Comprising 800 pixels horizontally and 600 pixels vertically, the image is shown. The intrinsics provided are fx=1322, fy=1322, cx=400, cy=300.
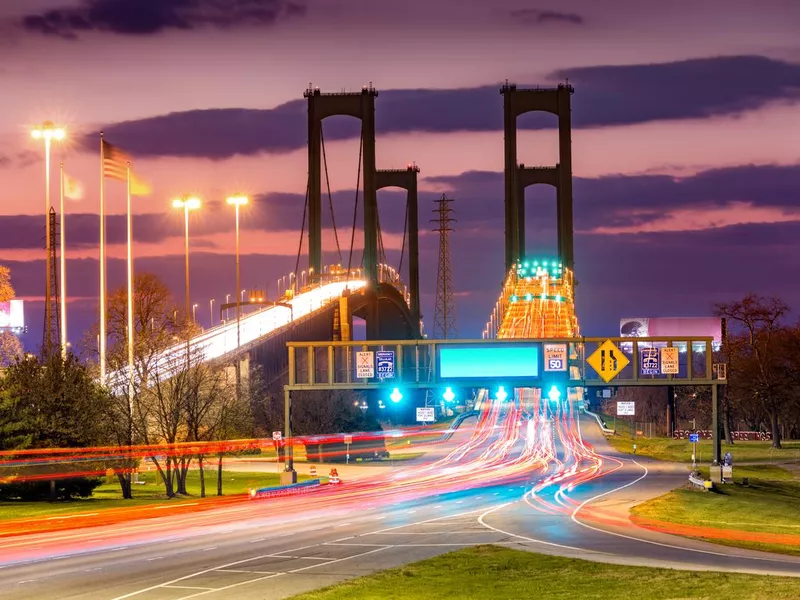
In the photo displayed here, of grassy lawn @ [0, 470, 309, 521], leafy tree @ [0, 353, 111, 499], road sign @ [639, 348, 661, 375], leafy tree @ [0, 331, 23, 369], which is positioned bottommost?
grassy lawn @ [0, 470, 309, 521]

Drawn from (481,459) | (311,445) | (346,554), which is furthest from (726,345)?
(346,554)

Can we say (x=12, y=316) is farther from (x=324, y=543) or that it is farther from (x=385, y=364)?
(x=324, y=543)

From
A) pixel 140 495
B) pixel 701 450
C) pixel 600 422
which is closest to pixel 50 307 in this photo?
pixel 140 495

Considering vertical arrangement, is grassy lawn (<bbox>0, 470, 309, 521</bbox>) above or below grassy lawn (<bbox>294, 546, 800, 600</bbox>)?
below

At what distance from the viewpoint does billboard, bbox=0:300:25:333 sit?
428ft

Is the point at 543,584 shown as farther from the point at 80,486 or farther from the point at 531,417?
the point at 531,417

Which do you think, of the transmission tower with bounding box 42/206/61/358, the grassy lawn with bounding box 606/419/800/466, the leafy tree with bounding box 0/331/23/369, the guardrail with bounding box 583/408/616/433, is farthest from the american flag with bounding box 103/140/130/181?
the guardrail with bounding box 583/408/616/433

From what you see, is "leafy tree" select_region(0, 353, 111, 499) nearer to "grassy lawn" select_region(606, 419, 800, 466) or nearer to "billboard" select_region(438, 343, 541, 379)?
"billboard" select_region(438, 343, 541, 379)

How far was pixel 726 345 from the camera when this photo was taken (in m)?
118

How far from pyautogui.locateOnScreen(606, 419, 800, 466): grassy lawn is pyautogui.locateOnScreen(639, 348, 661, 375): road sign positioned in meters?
26.6

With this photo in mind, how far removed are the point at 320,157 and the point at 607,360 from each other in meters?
111

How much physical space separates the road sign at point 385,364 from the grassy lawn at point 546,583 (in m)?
36.3

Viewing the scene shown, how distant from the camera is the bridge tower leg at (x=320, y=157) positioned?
164 metres

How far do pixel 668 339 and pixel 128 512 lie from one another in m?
31.7
